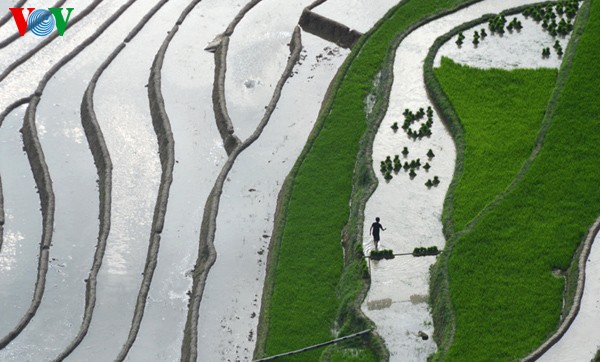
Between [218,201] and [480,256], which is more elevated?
[218,201]

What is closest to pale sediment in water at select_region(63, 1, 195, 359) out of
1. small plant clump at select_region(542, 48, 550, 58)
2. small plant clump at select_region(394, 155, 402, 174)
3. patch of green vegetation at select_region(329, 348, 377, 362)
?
patch of green vegetation at select_region(329, 348, 377, 362)

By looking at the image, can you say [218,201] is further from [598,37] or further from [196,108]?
[598,37]

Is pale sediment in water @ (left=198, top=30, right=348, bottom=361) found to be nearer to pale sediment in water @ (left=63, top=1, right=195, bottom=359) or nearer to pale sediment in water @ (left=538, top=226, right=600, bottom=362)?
pale sediment in water @ (left=63, top=1, right=195, bottom=359)

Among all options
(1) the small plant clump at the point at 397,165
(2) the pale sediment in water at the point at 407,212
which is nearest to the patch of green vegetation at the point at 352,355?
(2) the pale sediment in water at the point at 407,212

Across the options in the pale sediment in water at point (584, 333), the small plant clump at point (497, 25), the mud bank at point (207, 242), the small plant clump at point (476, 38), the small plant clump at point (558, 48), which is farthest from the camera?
the small plant clump at point (497, 25)

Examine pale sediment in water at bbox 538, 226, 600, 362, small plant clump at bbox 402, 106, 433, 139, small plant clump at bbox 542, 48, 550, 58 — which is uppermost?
small plant clump at bbox 542, 48, 550, 58

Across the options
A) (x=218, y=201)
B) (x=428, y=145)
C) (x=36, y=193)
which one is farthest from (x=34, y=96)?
(x=428, y=145)

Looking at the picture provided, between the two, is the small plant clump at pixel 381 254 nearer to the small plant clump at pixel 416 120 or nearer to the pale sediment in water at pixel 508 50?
the small plant clump at pixel 416 120
